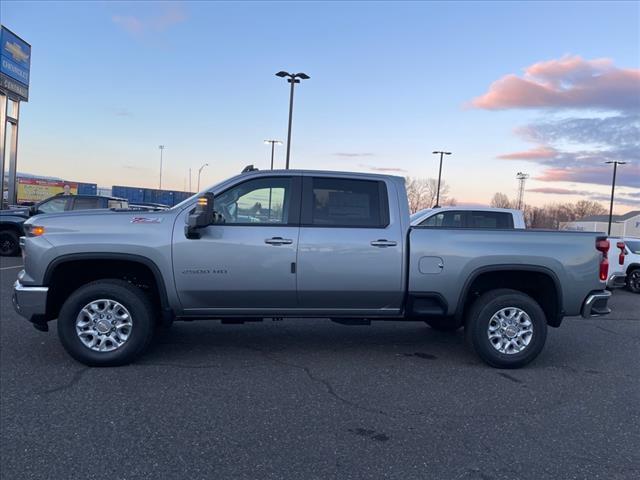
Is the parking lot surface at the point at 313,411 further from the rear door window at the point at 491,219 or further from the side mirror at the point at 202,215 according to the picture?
the rear door window at the point at 491,219

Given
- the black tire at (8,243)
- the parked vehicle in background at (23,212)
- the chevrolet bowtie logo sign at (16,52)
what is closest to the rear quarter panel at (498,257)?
the parked vehicle in background at (23,212)

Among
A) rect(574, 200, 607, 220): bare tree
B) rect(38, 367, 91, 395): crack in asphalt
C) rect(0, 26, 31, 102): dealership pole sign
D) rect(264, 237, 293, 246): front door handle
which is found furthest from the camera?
rect(574, 200, 607, 220): bare tree

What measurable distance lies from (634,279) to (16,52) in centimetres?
2500

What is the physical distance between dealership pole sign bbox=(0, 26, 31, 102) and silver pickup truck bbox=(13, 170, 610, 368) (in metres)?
21.1

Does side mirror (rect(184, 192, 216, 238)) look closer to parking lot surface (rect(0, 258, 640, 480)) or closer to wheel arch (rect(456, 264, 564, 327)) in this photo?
parking lot surface (rect(0, 258, 640, 480))

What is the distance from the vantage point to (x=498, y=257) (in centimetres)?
556

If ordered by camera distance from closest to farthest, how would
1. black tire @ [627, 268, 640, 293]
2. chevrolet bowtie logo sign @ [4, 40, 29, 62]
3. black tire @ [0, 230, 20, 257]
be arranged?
black tire @ [627, 268, 640, 293], black tire @ [0, 230, 20, 257], chevrolet bowtie logo sign @ [4, 40, 29, 62]

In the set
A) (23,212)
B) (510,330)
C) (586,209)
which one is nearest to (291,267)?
(510,330)

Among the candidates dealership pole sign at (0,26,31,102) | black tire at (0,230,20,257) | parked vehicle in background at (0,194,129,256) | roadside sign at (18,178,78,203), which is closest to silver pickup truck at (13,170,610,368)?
parked vehicle in background at (0,194,129,256)

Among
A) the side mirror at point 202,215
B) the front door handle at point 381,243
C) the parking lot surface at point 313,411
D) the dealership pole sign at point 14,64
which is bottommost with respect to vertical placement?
the parking lot surface at point 313,411

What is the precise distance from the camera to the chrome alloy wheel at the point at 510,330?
223 inches

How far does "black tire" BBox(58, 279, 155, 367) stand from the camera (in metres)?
5.25

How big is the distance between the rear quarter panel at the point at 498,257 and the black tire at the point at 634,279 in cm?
941

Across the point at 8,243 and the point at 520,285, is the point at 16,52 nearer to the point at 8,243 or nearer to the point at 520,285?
the point at 8,243
